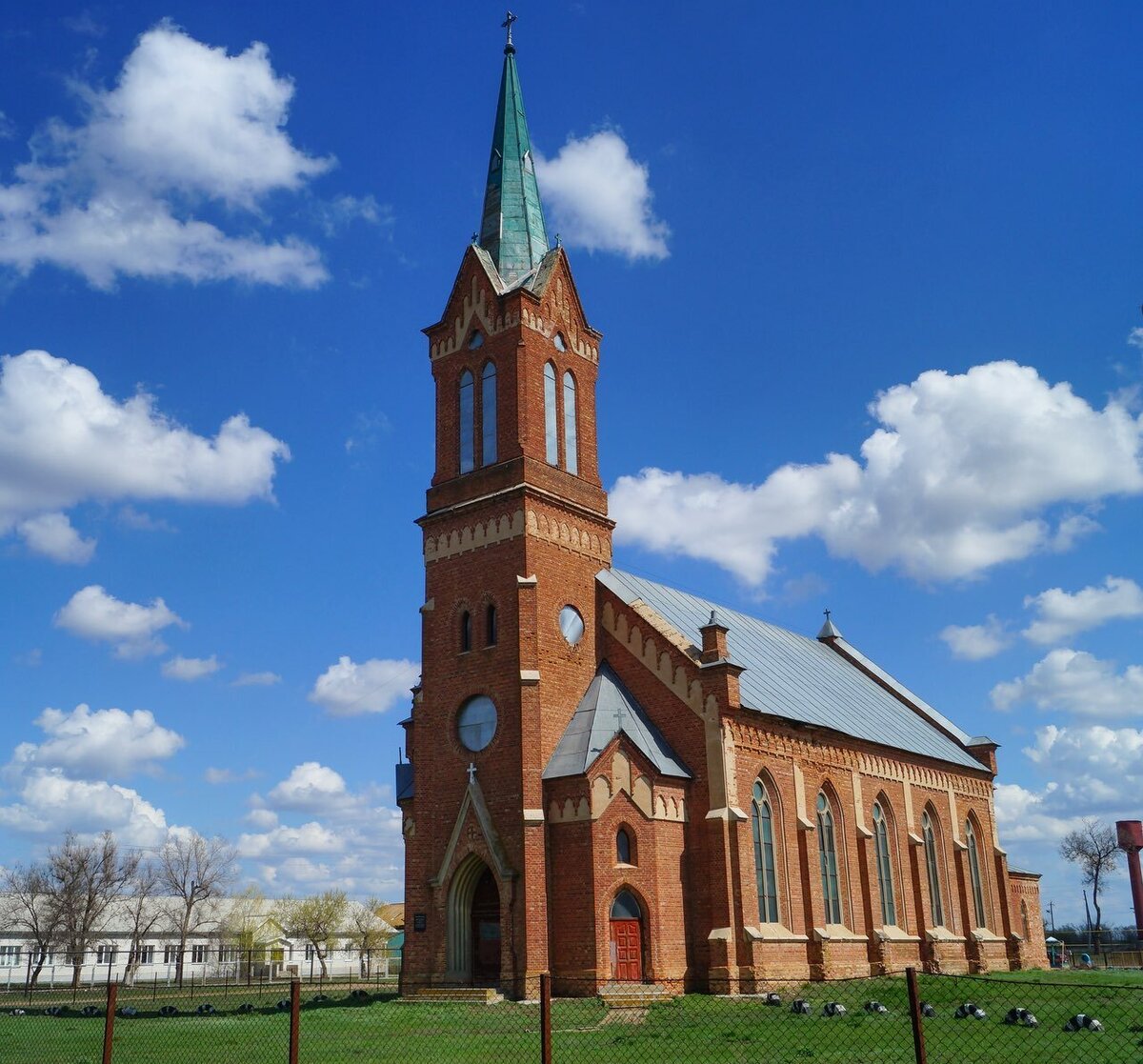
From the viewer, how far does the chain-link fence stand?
1911 cm

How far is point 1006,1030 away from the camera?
73.7 ft

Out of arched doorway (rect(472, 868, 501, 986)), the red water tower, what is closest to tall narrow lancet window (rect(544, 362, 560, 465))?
arched doorway (rect(472, 868, 501, 986))

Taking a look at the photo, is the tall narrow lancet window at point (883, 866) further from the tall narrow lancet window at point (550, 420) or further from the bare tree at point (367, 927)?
the bare tree at point (367, 927)

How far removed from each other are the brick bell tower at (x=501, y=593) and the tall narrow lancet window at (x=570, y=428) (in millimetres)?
57

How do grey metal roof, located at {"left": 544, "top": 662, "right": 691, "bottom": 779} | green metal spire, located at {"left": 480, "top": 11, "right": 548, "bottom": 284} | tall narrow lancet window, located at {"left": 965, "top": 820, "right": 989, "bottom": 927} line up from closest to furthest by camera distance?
1. grey metal roof, located at {"left": 544, "top": 662, "right": 691, "bottom": 779}
2. green metal spire, located at {"left": 480, "top": 11, "right": 548, "bottom": 284}
3. tall narrow lancet window, located at {"left": 965, "top": 820, "right": 989, "bottom": 927}

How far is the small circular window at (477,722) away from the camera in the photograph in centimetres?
3447

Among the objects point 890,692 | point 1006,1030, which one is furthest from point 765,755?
point 890,692

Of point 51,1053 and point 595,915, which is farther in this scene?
point 595,915

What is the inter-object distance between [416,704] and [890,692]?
2609cm

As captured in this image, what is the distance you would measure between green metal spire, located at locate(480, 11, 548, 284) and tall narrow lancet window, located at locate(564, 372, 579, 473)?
414 cm

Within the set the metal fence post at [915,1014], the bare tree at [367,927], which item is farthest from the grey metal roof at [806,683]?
the bare tree at [367,927]

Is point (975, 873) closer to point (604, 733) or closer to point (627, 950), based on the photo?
point (627, 950)

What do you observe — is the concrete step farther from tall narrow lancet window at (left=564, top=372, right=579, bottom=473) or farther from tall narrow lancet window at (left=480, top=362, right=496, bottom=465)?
tall narrow lancet window at (left=480, top=362, right=496, bottom=465)

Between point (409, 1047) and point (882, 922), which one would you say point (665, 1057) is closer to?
point (409, 1047)
